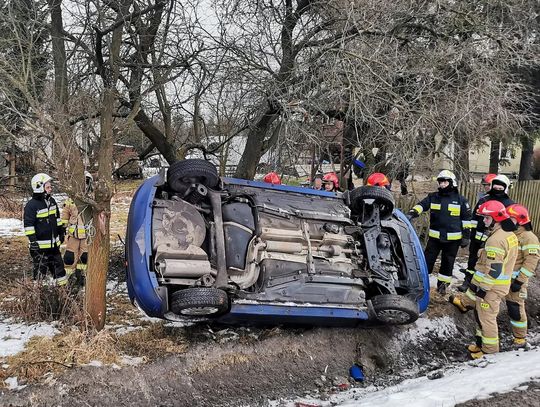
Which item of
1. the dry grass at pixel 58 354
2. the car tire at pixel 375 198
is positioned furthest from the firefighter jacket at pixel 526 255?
the dry grass at pixel 58 354

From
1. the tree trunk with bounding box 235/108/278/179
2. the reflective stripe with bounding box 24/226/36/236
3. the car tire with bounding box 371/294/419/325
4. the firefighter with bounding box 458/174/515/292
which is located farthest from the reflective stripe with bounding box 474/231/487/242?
the reflective stripe with bounding box 24/226/36/236

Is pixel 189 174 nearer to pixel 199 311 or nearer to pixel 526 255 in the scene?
pixel 199 311

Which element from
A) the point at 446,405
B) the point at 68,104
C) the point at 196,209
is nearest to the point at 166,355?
the point at 196,209

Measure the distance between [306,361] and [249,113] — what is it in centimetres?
400

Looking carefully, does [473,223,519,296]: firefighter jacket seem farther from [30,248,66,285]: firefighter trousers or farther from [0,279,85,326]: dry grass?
[30,248,66,285]: firefighter trousers

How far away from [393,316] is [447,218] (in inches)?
89.2

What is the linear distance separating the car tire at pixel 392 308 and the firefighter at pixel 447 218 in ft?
6.25

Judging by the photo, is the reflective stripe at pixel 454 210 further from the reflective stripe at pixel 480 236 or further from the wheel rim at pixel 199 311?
the wheel rim at pixel 199 311

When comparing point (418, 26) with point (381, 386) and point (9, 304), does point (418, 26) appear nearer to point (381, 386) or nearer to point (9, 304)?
point (381, 386)

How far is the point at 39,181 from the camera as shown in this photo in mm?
6242

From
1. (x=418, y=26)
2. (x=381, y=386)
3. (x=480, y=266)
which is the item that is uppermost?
(x=418, y=26)

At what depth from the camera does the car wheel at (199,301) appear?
3.99 m

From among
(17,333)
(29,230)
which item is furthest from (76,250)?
(17,333)

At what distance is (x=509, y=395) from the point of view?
3922 mm
